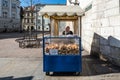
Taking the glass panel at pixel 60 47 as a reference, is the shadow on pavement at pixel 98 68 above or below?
below

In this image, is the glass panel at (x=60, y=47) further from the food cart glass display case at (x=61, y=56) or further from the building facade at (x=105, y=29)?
the building facade at (x=105, y=29)

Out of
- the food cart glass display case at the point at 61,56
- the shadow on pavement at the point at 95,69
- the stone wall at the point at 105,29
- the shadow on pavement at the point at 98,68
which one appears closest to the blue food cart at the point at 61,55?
the food cart glass display case at the point at 61,56

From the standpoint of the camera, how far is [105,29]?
14266 mm

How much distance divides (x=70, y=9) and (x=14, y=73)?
4672 millimetres

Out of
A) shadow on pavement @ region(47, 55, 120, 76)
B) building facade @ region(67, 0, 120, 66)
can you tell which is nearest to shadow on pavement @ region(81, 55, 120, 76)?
shadow on pavement @ region(47, 55, 120, 76)

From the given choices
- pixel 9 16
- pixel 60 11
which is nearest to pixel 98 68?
pixel 60 11

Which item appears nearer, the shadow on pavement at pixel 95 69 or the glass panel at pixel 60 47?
the glass panel at pixel 60 47

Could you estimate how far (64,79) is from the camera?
10.4 metres

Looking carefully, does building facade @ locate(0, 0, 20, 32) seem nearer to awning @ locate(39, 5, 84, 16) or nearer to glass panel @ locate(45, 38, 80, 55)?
awning @ locate(39, 5, 84, 16)

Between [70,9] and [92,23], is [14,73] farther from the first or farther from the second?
[92,23]

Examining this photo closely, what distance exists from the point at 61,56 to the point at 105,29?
13.8 ft

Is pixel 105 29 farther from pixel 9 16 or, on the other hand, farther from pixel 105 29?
pixel 9 16

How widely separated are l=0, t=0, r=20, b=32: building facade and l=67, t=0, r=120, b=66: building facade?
6750 centimetres

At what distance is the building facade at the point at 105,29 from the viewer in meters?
12.6
